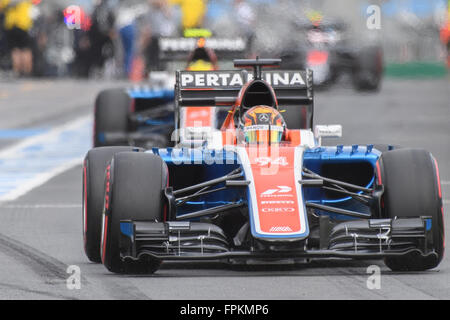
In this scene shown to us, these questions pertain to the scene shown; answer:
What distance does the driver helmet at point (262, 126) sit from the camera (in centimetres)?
974

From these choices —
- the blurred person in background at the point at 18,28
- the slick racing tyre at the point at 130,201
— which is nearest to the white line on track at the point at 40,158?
the slick racing tyre at the point at 130,201

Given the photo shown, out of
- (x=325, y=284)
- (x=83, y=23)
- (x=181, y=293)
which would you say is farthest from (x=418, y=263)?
(x=83, y=23)

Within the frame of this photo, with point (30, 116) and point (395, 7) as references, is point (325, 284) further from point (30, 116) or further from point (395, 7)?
point (395, 7)

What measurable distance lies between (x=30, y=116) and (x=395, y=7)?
17633 millimetres

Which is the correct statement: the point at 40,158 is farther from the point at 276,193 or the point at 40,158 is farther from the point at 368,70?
the point at 368,70

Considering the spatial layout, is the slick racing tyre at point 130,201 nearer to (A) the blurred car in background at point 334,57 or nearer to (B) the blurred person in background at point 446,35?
(A) the blurred car in background at point 334,57

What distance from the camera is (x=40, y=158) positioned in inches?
706

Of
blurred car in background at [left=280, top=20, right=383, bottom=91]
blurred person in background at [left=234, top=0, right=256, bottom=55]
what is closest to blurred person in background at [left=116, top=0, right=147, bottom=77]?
blurred person in background at [left=234, top=0, right=256, bottom=55]

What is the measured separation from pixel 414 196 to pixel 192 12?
85.3ft

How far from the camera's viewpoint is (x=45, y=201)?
Result: 43.1 ft

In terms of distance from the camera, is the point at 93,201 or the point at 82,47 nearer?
the point at 93,201

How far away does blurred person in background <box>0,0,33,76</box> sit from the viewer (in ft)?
116

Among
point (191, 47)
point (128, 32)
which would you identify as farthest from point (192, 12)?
point (191, 47)
